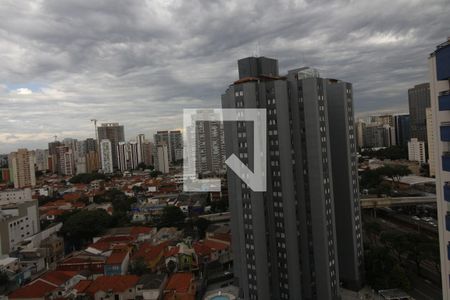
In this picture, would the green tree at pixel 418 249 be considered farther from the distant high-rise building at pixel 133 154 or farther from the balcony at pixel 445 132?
the distant high-rise building at pixel 133 154

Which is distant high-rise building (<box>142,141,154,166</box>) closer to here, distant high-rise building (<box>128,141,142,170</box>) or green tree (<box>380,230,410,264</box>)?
distant high-rise building (<box>128,141,142,170</box>)

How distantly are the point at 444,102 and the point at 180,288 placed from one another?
3935 millimetres

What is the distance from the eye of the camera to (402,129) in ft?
68.6

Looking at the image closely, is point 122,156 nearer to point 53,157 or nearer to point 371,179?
point 53,157

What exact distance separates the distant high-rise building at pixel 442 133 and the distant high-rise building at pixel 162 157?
17.0m

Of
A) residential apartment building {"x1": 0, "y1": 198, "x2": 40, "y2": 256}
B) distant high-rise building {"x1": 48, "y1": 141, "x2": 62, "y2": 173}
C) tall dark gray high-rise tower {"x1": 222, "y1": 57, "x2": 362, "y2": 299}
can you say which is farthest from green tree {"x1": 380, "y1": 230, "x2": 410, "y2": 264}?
distant high-rise building {"x1": 48, "y1": 141, "x2": 62, "y2": 173}

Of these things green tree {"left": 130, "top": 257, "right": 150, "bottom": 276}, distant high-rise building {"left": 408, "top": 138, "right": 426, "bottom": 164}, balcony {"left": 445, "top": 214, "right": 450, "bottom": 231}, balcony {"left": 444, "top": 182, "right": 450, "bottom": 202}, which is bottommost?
green tree {"left": 130, "top": 257, "right": 150, "bottom": 276}

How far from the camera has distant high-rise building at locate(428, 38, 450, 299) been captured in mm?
1416

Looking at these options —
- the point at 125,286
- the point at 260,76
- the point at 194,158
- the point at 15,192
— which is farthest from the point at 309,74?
the point at 15,192

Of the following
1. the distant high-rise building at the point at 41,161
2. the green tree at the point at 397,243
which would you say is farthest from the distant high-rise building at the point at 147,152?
the green tree at the point at 397,243

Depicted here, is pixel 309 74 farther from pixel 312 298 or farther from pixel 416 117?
pixel 416 117

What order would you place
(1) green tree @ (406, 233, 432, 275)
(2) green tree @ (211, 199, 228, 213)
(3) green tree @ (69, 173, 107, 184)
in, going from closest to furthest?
(1) green tree @ (406, 233, 432, 275) < (2) green tree @ (211, 199, 228, 213) < (3) green tree @ (69, 173, 107, 184)

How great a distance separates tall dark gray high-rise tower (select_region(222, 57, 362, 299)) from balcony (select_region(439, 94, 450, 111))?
2704 mm

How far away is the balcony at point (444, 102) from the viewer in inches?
55.3
